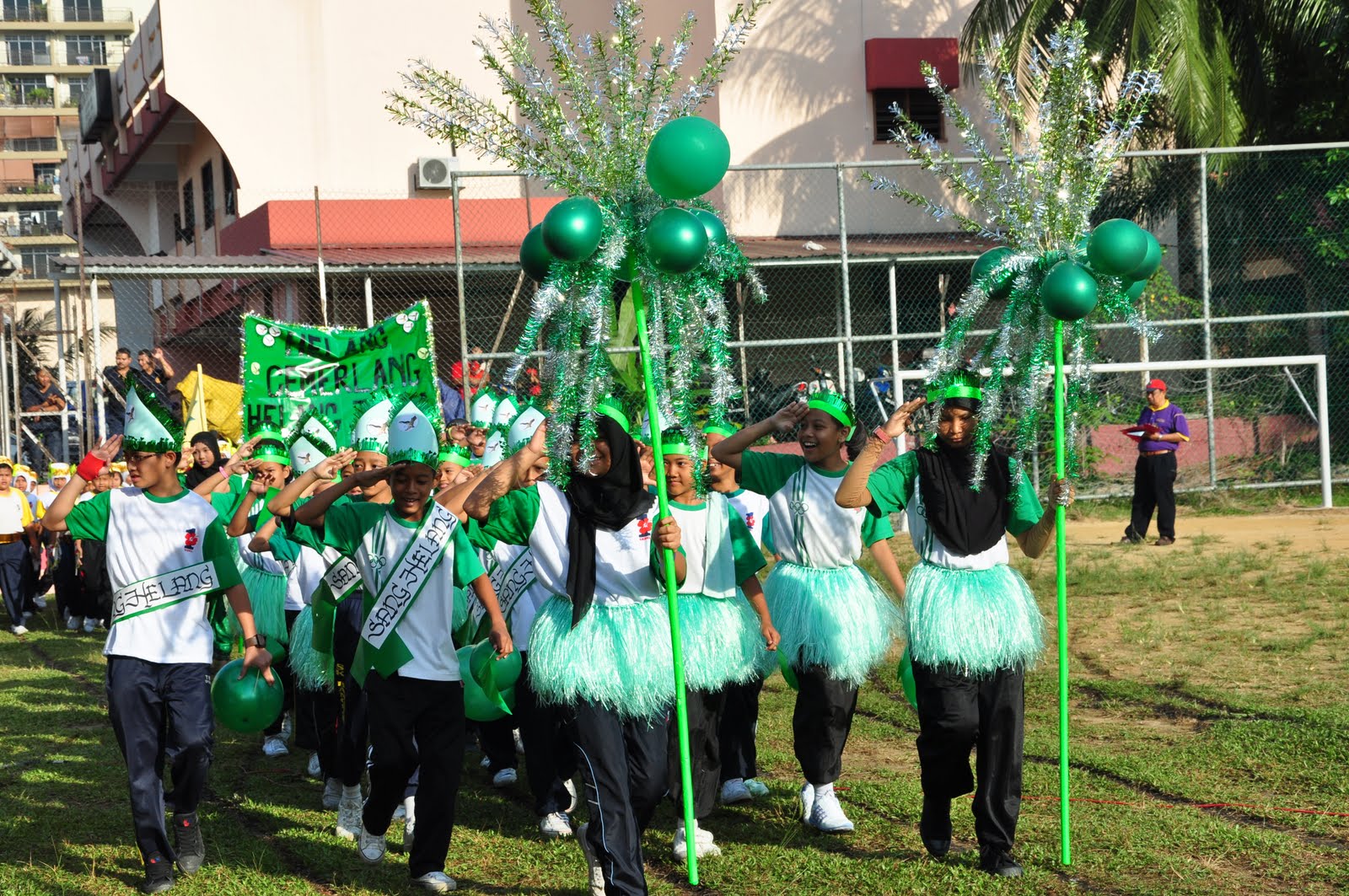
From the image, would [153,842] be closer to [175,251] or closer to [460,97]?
[460,97]

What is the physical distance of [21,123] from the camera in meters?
90.4

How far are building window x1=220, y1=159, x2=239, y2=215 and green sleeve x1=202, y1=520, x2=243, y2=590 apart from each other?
64.7 ft

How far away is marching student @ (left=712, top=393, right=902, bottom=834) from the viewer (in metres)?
6.53

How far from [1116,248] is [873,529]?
169cm

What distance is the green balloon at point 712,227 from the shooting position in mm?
5477

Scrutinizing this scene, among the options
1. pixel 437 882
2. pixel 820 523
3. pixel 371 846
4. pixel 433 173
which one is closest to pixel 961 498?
pixel 820 523

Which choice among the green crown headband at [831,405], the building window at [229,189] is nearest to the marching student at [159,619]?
the green crown headband at [831,405]

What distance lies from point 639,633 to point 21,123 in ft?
313

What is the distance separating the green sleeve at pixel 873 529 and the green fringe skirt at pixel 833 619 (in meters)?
0.18

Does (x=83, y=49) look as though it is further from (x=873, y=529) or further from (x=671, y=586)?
(x=671, y=586)

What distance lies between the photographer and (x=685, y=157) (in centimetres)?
514

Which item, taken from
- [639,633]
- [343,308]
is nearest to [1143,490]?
[343,308]

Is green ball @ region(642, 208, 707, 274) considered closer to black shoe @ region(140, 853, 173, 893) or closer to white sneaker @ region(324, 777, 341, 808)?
black shoe @ region(140, 853, 173, 893)

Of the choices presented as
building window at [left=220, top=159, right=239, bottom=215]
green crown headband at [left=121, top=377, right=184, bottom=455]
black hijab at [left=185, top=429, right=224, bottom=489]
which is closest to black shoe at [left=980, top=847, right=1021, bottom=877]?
green crown headband at [left=121, top=377, right=184, bottom=455]
